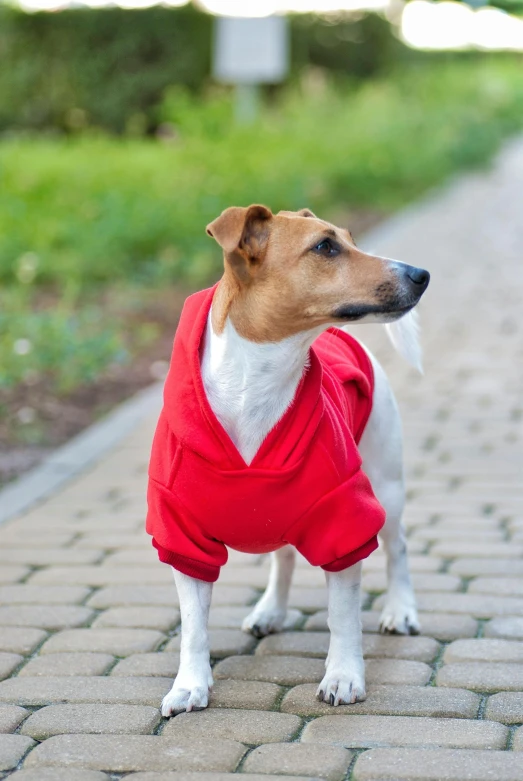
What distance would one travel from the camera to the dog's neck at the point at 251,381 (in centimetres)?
310

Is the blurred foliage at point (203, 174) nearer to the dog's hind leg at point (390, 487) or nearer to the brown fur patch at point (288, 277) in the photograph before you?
the dog's hind leg at point (390, 487)

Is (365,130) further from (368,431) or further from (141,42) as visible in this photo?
(368,431)

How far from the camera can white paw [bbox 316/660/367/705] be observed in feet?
10.2

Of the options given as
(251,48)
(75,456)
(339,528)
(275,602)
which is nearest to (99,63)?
(251,48)

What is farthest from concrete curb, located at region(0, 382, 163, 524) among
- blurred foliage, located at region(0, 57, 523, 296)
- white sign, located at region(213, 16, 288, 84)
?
white sign, located at region(213, 16, 288, 84)

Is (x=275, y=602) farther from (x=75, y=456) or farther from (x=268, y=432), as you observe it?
(x=75, y=456)

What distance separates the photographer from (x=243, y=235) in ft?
10.1

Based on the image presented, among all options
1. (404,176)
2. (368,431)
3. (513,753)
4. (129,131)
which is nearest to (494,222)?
(404,176)

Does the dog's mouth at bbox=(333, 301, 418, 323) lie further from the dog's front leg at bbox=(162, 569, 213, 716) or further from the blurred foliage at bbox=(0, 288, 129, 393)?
the blurred foliage at bbox=(0, 288, 129, 393)

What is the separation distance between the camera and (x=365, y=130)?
16578mm

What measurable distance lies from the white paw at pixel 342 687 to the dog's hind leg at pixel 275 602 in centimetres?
55

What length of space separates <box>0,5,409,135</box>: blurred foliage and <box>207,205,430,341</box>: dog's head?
18869mm

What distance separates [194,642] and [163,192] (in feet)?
28.2

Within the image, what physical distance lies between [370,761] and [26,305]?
6372 millimetres
